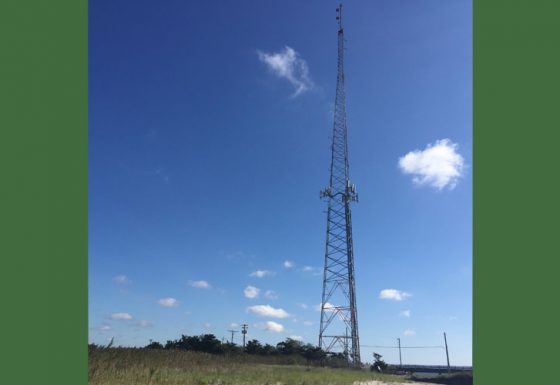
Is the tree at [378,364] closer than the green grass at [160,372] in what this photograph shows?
No

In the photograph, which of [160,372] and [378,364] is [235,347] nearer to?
[378,364]

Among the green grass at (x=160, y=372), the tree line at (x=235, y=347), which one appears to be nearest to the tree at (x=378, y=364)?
the tree line at (x=235, y=347)

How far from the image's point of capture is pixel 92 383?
450 inches

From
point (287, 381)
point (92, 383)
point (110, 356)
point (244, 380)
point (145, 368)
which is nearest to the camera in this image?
point (92, 383)

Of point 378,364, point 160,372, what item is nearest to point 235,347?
point 378,364

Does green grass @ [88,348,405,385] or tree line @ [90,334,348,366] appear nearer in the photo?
green grass @ [88,348,405,385]

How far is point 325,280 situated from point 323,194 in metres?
8.21

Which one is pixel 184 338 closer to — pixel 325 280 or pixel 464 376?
pixel 325 280

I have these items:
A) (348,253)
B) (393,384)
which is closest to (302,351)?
(348,253)

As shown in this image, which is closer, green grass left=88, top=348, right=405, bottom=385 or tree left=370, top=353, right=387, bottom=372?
green grass left=88, top=348, right=405, bottom=385

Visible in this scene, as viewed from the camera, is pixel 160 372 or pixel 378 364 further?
pixel 378 364

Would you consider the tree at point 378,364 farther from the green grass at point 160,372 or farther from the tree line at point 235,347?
the green grass at point 160,372

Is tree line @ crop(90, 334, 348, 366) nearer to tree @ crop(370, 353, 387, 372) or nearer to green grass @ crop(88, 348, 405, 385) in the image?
tree @ crop(370, 353, 387, 372)

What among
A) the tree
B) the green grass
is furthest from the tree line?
the green grass
